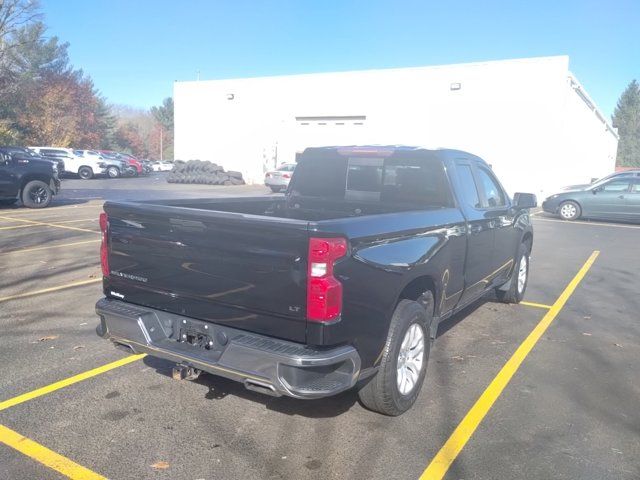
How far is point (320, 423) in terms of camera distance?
375 centimetres

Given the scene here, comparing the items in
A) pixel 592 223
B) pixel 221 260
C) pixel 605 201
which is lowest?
pixel 592 223

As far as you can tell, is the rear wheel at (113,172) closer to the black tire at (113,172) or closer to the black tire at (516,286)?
the black tire at (113,172)

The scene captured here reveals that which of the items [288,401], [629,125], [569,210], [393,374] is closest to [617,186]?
[569,210]

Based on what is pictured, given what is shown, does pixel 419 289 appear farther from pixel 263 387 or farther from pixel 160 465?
pixel 160 465

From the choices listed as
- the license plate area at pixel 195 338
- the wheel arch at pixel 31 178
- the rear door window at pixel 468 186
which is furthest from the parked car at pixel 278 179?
→ the license plate area at pixel 195 338

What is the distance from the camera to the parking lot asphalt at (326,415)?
3.22 m

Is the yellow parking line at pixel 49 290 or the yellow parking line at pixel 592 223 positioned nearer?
the yellow parking line at pixel 49 290

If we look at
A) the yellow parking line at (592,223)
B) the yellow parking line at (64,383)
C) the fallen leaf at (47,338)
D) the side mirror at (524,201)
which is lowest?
the yellow parking line at (64,383)

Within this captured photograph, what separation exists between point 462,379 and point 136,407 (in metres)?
2.55

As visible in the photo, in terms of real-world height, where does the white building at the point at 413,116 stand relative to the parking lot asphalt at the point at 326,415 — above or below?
above

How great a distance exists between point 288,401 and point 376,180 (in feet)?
7.21

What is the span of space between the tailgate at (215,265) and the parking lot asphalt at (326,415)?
0.76 m

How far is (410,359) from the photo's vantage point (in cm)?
396

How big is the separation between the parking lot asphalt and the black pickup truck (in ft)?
1.37
